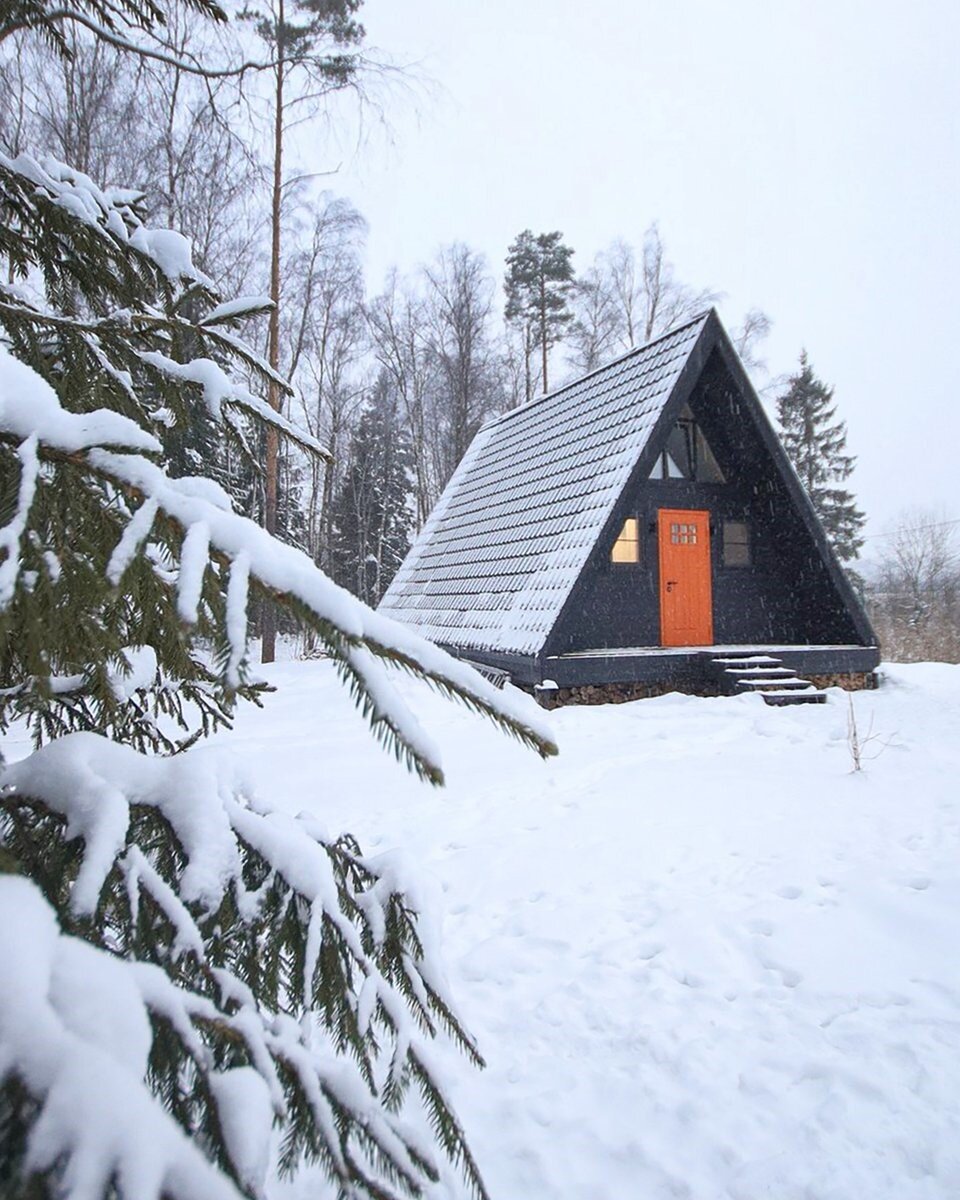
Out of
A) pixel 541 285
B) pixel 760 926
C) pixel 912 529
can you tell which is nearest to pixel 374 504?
pixel 541 285

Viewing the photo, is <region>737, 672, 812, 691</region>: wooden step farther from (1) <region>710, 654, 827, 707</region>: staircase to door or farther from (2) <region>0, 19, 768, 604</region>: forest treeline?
(2) <region>0, 19, 768, 604</region>: forest treeline

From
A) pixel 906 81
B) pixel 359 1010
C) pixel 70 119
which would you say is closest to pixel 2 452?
pixel 359 1010

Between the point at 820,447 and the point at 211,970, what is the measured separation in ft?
103

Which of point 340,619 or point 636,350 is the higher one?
point 636,350

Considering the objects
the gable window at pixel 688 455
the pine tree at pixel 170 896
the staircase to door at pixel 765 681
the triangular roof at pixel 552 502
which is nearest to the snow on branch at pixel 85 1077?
the pine tree at pixel 170 896

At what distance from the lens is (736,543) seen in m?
9.53

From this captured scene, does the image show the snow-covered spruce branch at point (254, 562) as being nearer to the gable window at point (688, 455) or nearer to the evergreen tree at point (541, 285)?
the gable window at point (688, 455)

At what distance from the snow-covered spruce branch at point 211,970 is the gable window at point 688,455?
356 inches

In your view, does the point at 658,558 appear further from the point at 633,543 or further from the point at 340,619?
the point at 340,619

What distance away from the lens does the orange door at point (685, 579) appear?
9109 mm

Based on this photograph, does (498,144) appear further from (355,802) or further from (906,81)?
(355,802)

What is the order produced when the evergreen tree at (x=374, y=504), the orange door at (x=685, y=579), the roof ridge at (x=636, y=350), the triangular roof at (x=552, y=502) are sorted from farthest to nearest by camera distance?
the evergreen tree at (x=374, y=504) → the orange door at (x=685, y=579) → the roof ridge at (x=636, y=350) → the triangular roof at (x=552, y=502)

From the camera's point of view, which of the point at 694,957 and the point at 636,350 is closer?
the point at 694,957

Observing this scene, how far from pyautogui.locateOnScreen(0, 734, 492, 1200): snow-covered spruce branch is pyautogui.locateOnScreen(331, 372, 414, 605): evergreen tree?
21.4 metres
